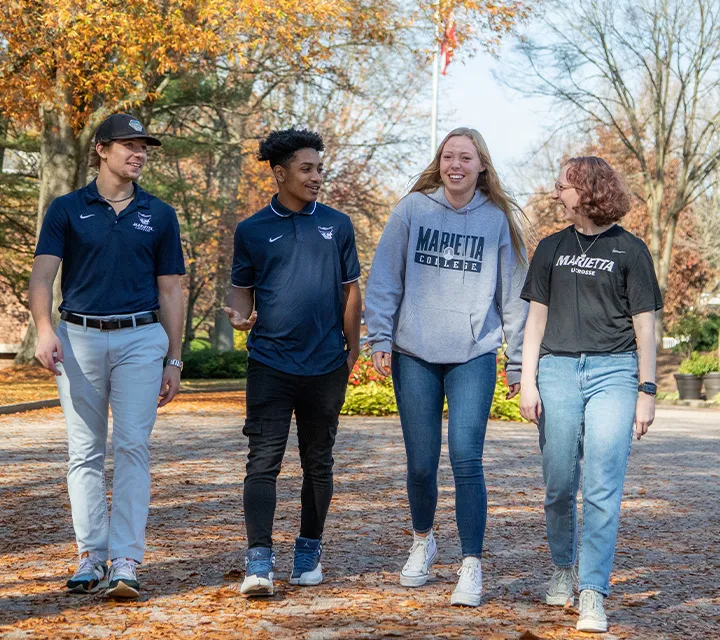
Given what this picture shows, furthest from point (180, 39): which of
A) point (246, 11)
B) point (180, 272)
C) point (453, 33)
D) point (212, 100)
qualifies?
point (180, 272)

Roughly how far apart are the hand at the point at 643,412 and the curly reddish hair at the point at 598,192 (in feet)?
2.38

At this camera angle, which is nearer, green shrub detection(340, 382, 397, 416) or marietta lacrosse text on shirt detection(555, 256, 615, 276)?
marietta lacrosse text on shirt detection(555, 256, 615, 276)

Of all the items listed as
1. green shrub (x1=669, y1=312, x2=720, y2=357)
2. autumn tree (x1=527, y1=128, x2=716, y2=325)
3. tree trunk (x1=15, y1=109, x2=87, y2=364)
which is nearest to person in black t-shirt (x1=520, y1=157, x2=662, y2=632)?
tree trunk (x1=15, y1=109, x2=87, y2=364)

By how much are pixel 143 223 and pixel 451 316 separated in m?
1.41

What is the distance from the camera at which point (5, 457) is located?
10.6 metres

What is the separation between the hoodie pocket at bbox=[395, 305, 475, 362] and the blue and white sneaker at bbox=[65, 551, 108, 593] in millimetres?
1634

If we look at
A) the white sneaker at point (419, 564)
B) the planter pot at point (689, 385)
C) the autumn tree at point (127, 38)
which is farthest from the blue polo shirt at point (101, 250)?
the planter pot at point (689, 385)

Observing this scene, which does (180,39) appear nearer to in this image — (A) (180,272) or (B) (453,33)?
(B) (453,33)

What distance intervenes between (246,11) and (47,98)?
3.41 meters

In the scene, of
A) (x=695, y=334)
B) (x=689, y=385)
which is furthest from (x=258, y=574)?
(x=695, y=334)

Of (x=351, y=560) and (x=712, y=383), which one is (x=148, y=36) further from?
(x=712, y=383)

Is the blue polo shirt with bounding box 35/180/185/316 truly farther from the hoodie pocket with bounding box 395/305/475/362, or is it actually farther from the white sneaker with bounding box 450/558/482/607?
the white sneaker with bounding box 450/558/482/607

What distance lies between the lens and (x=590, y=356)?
14.7 ft

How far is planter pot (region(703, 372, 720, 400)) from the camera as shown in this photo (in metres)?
29.9
